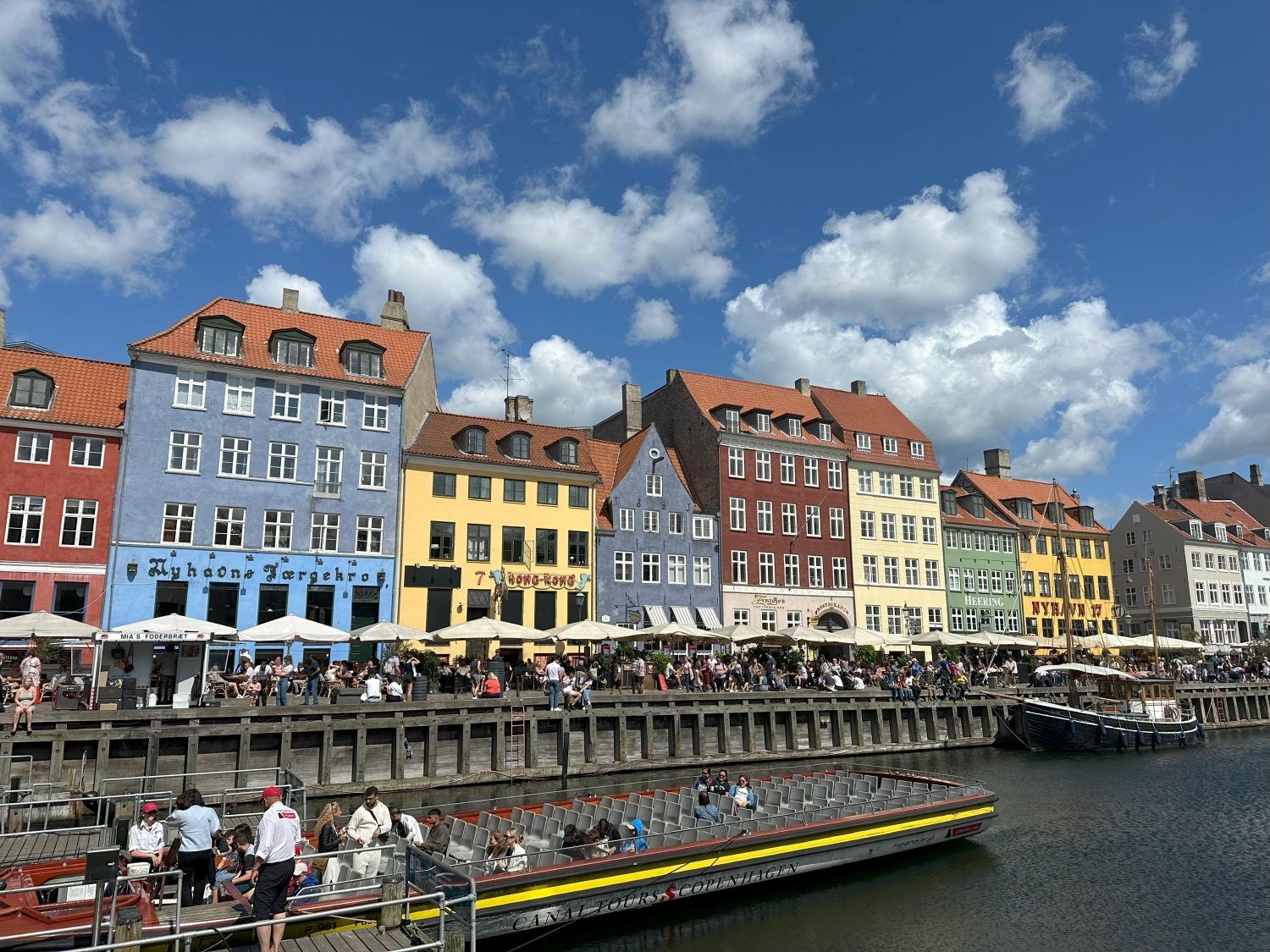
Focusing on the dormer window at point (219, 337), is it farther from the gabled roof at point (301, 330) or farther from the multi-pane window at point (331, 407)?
the multi-pane window at point (331, 407)

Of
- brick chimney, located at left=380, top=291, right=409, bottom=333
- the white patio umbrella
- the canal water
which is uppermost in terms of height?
brick chimney, located at left=380, top=291, right=409, bottom=333

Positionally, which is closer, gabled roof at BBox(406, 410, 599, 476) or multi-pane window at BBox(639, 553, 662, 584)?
gabled roof at BBox(406, 410, 599, 476)

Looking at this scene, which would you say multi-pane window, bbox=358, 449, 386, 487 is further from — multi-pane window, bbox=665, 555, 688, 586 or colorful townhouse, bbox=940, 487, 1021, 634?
colorful townhouse, bbox=940, 487, 1021, 634

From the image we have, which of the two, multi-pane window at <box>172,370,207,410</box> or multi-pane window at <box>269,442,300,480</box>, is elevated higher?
multi-pane window at <box>172,370,207,410</box>

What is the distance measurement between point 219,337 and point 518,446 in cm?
1459

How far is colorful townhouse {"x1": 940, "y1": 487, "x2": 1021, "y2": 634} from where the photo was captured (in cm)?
6144

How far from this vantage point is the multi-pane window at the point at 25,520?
3534 centimetres

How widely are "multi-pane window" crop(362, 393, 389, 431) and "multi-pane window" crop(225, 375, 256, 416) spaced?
4790mm

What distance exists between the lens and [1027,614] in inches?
2544

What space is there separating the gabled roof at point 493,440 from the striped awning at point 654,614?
763 centimetres

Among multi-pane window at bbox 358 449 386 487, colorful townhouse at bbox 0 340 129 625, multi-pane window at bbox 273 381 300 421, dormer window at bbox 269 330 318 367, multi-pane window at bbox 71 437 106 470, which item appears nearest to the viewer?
colorful townhouse at bbox 0 340 129 625

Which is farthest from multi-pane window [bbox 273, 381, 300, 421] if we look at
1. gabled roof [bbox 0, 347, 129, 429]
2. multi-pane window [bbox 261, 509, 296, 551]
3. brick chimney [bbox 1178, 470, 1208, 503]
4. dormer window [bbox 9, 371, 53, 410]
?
brick chimney [bbox 1178, 470, 1208, 503]

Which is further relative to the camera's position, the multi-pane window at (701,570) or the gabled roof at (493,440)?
the multi-pane window at (701,570)

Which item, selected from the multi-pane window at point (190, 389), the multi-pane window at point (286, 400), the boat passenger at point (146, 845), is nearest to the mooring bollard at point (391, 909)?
the boat passenger at point (146, 845)
